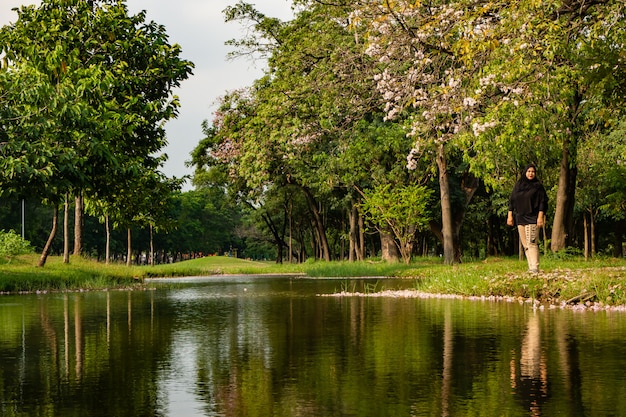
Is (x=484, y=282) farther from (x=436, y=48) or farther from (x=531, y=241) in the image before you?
(x=436, y=48)

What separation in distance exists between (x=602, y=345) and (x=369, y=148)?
3344 centimetres

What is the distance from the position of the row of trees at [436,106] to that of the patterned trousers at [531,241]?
8.21 feet

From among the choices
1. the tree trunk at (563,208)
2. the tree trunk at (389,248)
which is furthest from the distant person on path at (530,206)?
the tree trunk at (389,248)

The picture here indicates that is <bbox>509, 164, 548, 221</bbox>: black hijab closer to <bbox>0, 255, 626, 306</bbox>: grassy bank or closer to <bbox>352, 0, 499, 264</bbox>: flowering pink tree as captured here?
<bbox>0, 255, 626, 306</bbox>: grassy bank

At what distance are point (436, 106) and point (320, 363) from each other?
12.3 m

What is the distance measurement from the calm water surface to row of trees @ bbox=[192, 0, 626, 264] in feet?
18.8

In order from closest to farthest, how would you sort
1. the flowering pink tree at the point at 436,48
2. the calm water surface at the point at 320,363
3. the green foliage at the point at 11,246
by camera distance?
the calm water surface at the point at 320,363 → the flowering pink tree at the point at 436,48 → the green foliage at the point at 11,246

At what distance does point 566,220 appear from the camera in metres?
32.9

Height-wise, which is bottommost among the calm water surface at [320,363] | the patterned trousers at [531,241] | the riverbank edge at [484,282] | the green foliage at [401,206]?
the calm water surface at [320,363]

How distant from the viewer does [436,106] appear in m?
20.4

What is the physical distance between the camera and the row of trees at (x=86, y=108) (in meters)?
19.7

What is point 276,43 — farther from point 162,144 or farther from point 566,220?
point 566,220

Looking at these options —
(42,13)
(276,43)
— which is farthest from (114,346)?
(276,43)

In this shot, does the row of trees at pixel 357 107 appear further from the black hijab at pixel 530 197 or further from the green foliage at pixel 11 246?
the green foliage at pixel 11 246
